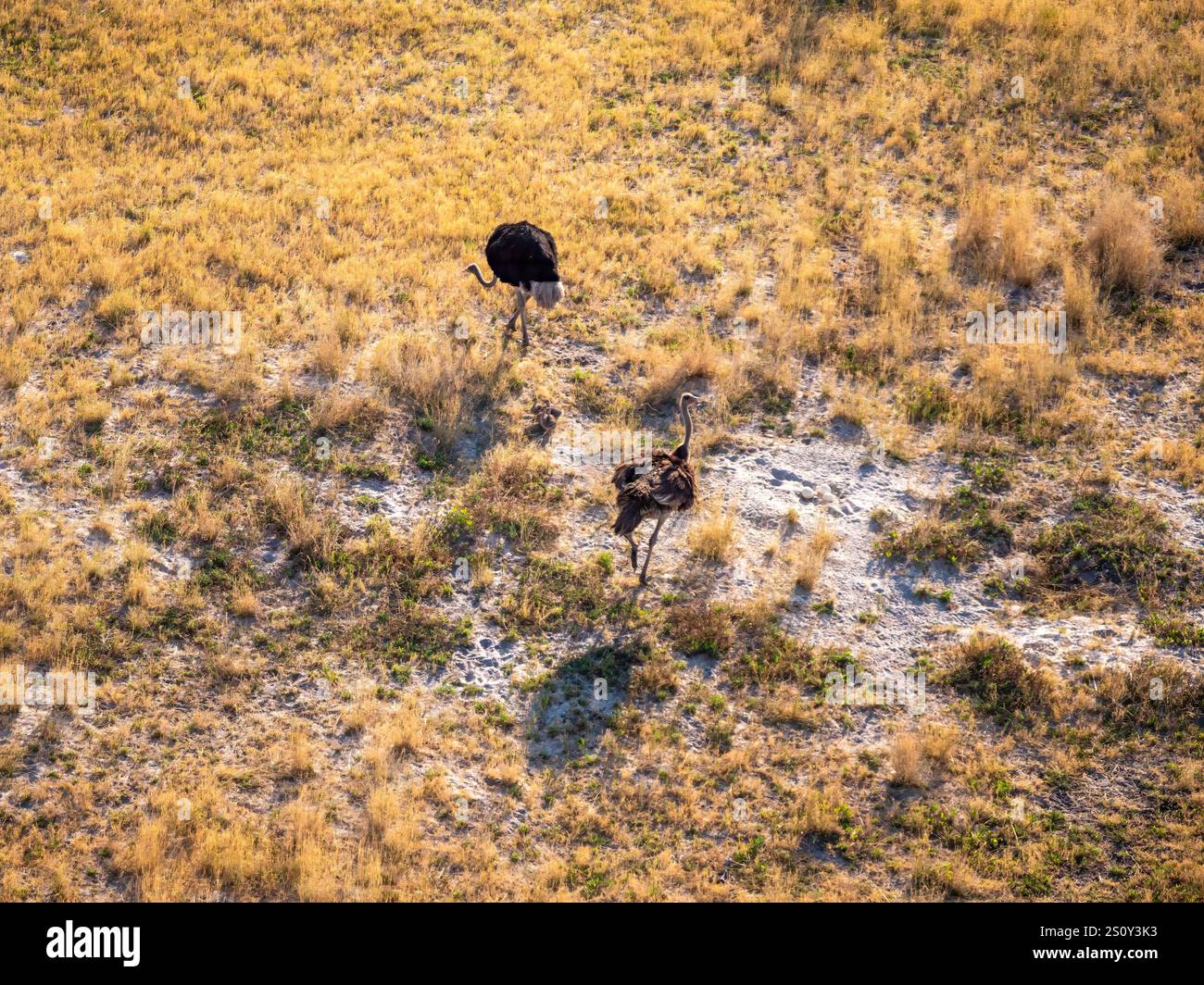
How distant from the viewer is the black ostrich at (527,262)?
51.6 ft

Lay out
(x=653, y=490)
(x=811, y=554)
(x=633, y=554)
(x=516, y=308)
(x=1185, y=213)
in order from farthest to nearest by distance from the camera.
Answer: (x=1185, y=213)
(x=516, y=308)
(x=811, y=554)
(x=633, y=554)
(x=653, y=490)

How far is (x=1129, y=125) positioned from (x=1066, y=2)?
14.4ft

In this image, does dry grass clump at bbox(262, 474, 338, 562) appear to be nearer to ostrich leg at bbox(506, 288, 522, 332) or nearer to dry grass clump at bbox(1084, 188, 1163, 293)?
ostrich leg at bbox(506, 288, 522, 332)

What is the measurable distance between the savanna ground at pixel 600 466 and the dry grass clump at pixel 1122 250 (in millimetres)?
83

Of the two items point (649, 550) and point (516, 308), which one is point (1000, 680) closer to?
point (649, 550)

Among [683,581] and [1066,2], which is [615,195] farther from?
[1066,2]

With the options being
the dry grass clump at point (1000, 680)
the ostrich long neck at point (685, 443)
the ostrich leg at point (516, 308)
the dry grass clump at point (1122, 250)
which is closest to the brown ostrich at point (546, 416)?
the ostrich leg at point (516, 308)

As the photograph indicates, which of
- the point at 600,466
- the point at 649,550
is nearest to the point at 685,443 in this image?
the point at 649,550

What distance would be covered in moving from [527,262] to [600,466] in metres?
3.20

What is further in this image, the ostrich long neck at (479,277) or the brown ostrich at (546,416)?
the ostrich long neck at (479,277)

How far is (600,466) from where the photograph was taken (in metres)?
14.8

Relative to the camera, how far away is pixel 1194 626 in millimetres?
12977

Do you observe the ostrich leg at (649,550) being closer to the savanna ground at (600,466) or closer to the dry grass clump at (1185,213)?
the savanna ground at (600,466)

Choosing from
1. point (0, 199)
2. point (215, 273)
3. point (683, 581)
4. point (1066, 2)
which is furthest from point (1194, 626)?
point (0, 199)
